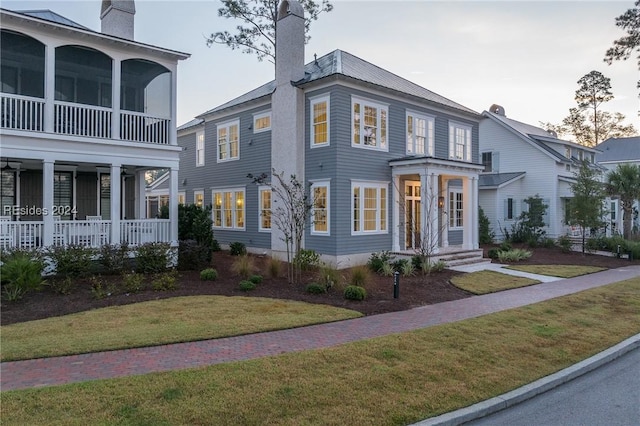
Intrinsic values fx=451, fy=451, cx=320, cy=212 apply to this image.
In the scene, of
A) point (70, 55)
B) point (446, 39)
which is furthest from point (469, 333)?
point (70, 55)

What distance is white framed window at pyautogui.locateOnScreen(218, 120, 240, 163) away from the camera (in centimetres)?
2053

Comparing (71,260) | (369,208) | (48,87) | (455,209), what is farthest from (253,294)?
(455,209)

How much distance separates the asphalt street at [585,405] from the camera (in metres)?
4.81

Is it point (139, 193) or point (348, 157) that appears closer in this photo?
point (348, 157)

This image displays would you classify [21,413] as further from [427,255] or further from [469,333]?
[427,255]

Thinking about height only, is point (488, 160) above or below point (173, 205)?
above

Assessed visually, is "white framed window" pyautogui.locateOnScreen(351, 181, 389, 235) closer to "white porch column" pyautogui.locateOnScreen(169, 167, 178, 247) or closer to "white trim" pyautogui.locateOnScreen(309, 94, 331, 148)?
"white trim" pyautogui.locateOnScreen(309, 94, 331, 148)

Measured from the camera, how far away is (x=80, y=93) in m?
14.8

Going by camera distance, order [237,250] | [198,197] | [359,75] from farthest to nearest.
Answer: [198,197], [237,250], [359,75]

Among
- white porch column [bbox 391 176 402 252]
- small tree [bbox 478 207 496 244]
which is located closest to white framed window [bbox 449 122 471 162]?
white porch column [bbox 391 176 402 252]

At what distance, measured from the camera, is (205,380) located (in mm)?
5211

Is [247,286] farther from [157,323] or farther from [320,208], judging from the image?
[320,208]

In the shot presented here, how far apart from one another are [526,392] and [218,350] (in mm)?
4140

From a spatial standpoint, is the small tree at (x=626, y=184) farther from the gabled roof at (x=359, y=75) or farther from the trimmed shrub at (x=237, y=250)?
the trimmed shrub at (x=237, y=250)
